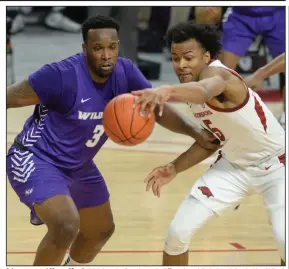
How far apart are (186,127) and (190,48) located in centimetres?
61

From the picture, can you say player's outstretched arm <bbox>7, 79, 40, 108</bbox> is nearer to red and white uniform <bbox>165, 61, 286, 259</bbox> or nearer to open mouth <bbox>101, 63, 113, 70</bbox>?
open mouth <bbox>101, 63, 113, 70</bbox>

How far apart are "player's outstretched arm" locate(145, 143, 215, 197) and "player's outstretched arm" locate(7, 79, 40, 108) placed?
93 cm

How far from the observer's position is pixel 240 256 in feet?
22.9

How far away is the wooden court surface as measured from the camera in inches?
273

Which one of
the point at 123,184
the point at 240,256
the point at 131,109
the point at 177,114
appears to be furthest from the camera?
the point at 123,184

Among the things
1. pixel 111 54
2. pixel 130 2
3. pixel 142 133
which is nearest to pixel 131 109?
pixel 142 133

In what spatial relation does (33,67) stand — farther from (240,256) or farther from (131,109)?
(131,109)

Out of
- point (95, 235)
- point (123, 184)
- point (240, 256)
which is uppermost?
point (95, 235)

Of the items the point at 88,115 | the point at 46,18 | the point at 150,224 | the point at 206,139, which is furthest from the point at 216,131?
the point at 46,18

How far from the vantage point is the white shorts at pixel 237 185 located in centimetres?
560

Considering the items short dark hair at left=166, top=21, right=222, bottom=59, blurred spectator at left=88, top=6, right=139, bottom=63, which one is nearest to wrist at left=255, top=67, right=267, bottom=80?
short dark hair at left=166, top=21, right=222, bottom=59

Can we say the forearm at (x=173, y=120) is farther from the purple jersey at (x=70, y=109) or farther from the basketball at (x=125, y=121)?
the basketball at (x=125, y=121)

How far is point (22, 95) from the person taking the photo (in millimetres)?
5562

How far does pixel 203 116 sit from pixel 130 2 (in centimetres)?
864
